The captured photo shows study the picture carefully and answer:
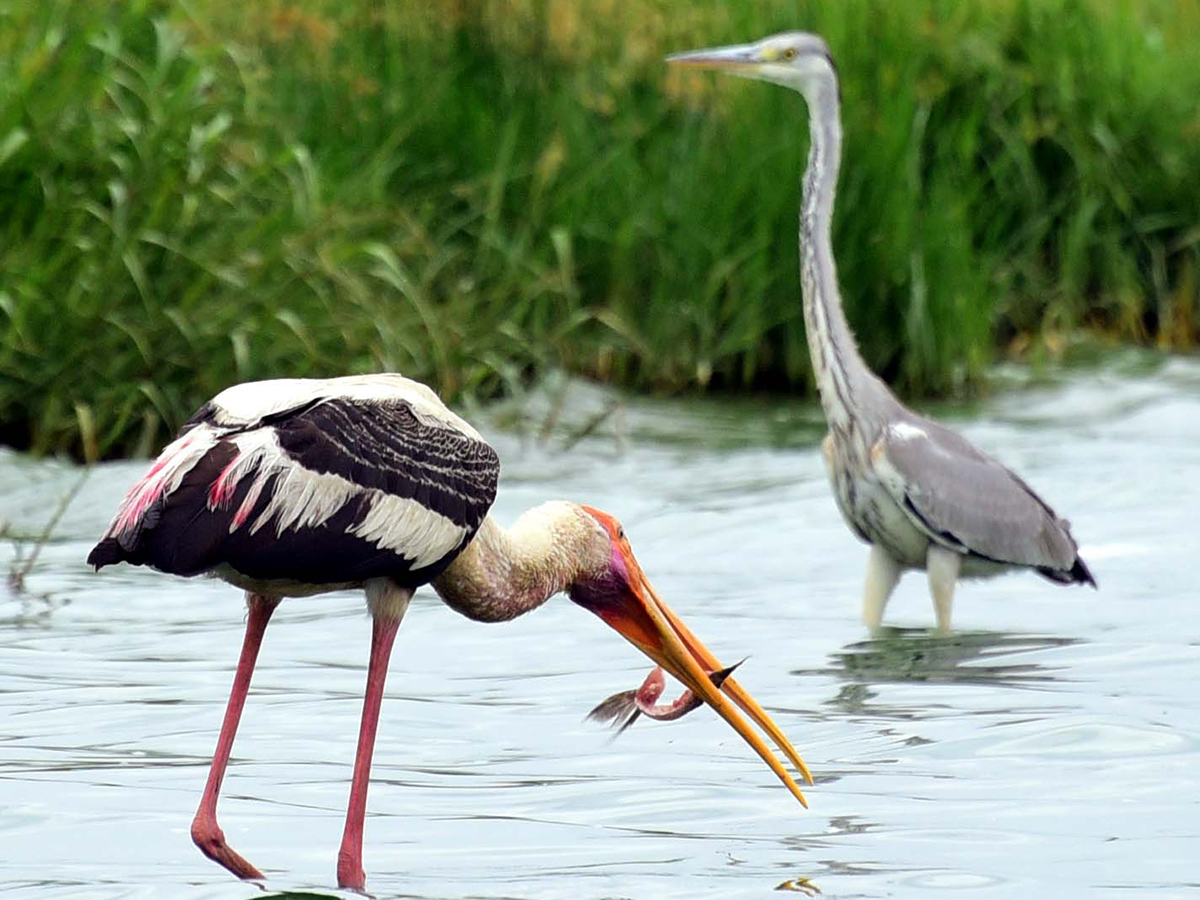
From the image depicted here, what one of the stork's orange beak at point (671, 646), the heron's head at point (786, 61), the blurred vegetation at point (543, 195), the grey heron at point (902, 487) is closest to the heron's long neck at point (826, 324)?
the grey heron at point (902, 487)

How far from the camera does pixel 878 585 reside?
23.9 ft

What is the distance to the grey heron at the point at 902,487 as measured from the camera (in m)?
7.17

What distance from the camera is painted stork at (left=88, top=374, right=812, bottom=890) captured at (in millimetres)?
4375

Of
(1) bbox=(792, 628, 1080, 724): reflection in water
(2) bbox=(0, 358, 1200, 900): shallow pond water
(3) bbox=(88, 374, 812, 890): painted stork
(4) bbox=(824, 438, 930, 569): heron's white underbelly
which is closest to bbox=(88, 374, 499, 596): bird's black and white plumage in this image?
Result: (3) bbox=(88, 374, 812, 890): painted stork

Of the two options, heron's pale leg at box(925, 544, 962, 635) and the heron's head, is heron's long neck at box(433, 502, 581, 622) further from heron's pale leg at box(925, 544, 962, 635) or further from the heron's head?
the heron's head

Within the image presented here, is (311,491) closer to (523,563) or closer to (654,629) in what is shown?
(523,563)

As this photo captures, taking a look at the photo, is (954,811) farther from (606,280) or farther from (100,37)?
(606,280)

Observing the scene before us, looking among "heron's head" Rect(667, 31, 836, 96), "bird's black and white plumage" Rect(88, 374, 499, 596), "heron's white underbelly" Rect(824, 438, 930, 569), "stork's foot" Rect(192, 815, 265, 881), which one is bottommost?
"heron's white underbelly" Rect(824, 438, 930, 569)

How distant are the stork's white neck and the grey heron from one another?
2.08 m

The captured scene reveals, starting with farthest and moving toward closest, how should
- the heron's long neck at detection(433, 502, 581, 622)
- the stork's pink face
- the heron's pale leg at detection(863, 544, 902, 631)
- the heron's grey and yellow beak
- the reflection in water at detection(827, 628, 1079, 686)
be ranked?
the heron's grey and yellow beak, the heron's pale leg at detection(863, 544, 902, 631), the reflection in water at detection(827, 628, 1079, 686), the stork's pink face, the heron's long neck at detection(433, 502, 581, 622)

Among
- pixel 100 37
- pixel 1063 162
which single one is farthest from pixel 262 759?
pixel 1063 162

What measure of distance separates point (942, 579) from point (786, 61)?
6.09 feet

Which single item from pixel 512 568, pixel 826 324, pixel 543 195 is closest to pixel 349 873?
pixel 512 568

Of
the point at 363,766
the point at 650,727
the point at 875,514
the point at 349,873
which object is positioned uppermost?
the point at 363,766
